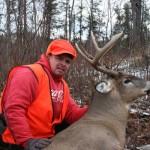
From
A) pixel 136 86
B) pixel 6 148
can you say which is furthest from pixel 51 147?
pixel 136 86

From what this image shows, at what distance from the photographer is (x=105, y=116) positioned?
4594mm

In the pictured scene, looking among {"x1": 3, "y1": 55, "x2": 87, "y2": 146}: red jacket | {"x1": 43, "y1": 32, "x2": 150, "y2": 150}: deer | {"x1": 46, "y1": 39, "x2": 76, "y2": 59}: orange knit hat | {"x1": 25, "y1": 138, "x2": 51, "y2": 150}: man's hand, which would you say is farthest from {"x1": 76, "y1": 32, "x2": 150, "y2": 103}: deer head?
{"x1": 25, "y1": 138, "x2": 51, "y2": 150}: man's hand

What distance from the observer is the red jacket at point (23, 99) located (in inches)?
150

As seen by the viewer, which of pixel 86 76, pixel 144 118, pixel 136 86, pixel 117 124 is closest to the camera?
pixel 117 124

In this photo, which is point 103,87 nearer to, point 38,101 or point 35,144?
point 38,101

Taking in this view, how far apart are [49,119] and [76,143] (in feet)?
1.52

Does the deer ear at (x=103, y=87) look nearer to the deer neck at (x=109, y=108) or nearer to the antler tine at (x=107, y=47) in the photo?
the deer neck at (x=109, y=108)

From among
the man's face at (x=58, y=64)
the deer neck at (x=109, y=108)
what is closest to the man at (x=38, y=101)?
the man's face at (x=58, y=64)

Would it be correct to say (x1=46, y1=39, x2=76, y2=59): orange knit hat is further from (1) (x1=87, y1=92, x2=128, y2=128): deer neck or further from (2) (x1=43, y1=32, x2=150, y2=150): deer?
(1) (x1=87, y1=92, x2=128, y2=128): deer neck

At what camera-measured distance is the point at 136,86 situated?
489 cm

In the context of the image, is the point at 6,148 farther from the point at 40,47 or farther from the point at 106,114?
the point at 40,47

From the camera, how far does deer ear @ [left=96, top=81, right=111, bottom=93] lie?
4538 millimetres

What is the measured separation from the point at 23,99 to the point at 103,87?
3.56 feet

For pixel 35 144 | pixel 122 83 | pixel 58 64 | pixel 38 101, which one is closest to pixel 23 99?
pixel 38 101
